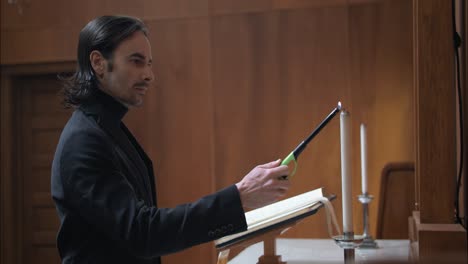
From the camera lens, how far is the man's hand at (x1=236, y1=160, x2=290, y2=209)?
3.91ft

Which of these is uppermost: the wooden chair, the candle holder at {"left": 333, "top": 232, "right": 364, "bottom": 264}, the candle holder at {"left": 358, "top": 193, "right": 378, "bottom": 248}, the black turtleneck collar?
the black turtleneck collar

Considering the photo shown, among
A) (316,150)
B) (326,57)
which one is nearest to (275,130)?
(316,150)

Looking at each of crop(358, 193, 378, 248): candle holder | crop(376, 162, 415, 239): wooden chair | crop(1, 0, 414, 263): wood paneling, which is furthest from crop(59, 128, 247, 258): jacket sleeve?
crop(1, 0, 414, 263): wood paneling

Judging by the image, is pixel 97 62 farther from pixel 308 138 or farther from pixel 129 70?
pixel 308 138

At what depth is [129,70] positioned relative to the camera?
4.98 feet

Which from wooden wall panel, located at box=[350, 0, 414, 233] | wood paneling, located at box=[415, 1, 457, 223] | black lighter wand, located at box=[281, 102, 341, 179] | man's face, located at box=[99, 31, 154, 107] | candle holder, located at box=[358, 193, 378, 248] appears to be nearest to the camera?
black lighter wand, located at box=[281, 102, 341, 179]

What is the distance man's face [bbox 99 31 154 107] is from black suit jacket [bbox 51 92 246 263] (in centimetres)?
10

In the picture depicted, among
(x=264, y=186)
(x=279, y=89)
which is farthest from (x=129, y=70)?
(x=279, y=89)

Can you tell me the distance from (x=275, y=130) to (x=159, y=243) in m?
3.17

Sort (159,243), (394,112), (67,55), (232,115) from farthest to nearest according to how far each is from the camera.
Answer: (67,55)
(232,115)
(394,112)
(159,243)

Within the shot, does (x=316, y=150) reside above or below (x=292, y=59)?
below

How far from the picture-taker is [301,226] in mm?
4289

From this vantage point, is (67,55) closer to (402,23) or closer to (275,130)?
(275,130)

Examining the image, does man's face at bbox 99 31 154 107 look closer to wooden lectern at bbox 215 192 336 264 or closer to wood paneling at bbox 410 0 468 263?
wooden lectern at bbox 215 192 336 264
